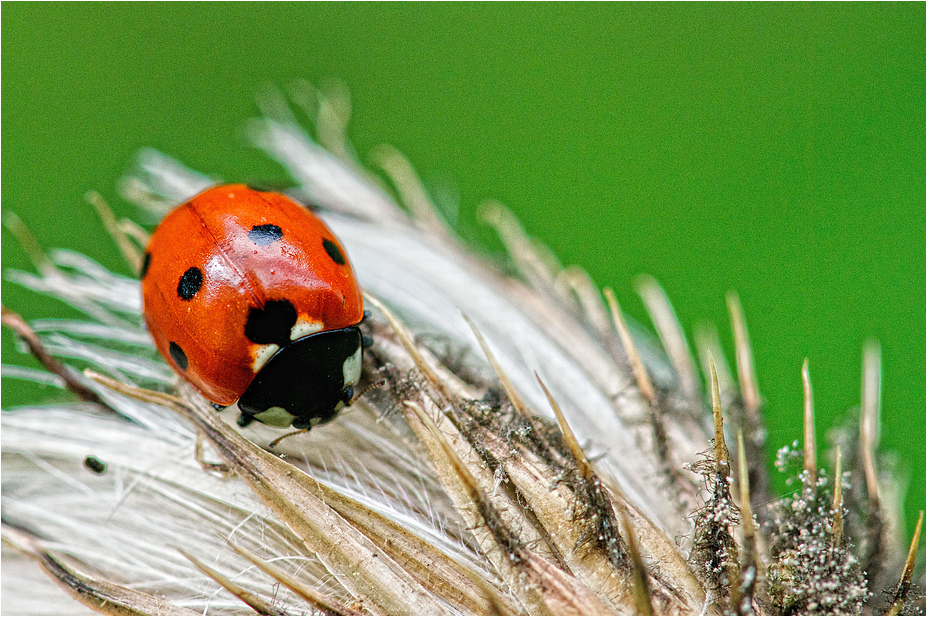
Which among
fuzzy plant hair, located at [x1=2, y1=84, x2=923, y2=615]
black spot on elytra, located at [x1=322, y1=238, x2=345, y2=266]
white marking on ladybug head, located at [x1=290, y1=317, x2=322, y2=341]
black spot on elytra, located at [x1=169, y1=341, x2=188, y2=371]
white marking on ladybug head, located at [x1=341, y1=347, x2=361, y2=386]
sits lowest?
fuzzy plant hair, located at [x1=2, y1=84, x2=923, y2=615]

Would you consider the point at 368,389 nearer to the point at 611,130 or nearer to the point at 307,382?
the point at 307,382

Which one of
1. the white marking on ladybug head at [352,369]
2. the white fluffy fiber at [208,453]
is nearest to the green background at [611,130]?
the white fluffy fiber at [208,453]

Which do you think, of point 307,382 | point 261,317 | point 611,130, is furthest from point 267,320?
point 611,130

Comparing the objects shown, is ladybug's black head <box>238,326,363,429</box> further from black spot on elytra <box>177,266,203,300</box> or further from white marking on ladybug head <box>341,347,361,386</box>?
black spot on elytra <box>177,266,203,300</box>

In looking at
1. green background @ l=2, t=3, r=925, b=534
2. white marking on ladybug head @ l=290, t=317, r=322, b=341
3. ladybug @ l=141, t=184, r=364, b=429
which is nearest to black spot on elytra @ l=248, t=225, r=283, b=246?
ladybug @ l=141, t=184, r=364, b=429

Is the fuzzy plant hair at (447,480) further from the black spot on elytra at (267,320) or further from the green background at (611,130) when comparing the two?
the green background at (611,130)

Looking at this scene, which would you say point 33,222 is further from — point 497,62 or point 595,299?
point 595,299

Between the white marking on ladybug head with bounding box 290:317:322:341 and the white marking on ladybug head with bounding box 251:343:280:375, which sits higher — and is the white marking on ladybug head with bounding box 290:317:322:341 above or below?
above
